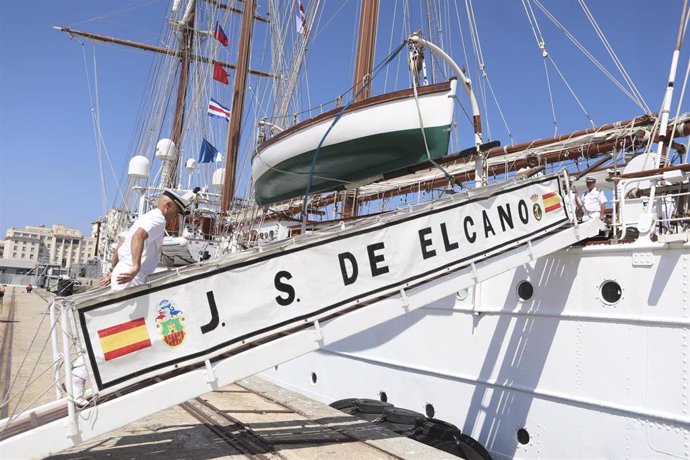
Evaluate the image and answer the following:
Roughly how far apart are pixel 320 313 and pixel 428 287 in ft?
4.12

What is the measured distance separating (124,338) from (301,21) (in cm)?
1534

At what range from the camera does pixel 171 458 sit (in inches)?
175

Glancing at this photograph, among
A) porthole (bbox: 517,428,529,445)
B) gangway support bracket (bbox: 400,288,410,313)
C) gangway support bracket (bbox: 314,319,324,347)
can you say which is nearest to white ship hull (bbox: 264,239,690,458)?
porthole (bbox: 517,428,529,445)

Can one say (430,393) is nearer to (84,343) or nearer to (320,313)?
(320,313)

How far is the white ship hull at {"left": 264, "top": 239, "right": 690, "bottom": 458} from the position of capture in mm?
5938

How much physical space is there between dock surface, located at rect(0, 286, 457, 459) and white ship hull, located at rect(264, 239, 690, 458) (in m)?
2.20

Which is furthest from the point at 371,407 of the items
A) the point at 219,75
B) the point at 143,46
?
the point at 143,46

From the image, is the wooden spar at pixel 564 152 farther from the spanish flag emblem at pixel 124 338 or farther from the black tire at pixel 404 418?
the spanish flag emblem at pixel 124 338

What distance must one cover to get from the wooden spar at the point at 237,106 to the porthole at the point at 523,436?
49.5 feet

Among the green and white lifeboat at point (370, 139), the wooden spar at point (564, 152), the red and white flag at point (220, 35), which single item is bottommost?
the green and white lifeboat at point (370, 139)

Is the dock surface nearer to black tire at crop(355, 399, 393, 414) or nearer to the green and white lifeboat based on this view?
black tire at crop(355, 399, 393, 414)

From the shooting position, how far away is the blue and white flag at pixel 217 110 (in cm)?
2212

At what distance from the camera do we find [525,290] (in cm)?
744

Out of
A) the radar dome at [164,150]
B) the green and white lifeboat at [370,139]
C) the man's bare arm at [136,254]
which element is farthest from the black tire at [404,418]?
the radar dome at [164,150]
